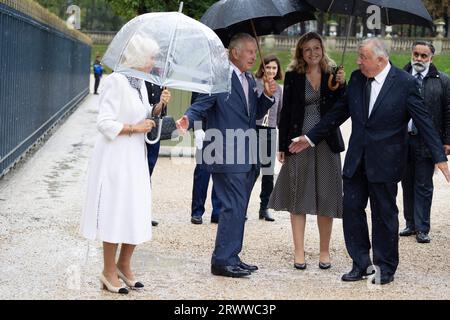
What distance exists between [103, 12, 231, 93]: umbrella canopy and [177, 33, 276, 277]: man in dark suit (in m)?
0.58

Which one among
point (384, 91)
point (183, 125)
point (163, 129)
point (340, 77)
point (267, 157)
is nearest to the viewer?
point (163, 129)

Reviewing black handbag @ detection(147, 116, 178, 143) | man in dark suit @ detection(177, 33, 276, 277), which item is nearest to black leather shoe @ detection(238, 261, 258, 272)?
A: man in dark suit @ detection(177, 33, 276, 277)

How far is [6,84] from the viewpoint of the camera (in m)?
11.3

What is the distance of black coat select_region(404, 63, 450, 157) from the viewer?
8930 millimetres

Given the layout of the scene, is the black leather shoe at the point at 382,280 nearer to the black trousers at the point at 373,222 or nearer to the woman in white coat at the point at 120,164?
the black trousers at the point at 373,222

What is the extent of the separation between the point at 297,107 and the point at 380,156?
0.98m

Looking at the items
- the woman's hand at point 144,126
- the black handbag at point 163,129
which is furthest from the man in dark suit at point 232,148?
the woman's hand at point 144,126

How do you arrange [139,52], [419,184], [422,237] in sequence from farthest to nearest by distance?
[419,184] < [422,237] < [139,52]

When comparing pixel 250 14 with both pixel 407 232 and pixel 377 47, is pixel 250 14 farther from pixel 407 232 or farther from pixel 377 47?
pixel 407 232

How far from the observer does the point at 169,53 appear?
617cm

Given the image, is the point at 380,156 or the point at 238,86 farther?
the point at 238,86

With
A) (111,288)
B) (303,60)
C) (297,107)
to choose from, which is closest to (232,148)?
(297,107)

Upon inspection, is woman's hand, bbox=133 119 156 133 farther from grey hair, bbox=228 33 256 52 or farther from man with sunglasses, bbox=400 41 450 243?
man with sunglasses, bbox=400 41 450 243

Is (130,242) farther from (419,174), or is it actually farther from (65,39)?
(65,39)
